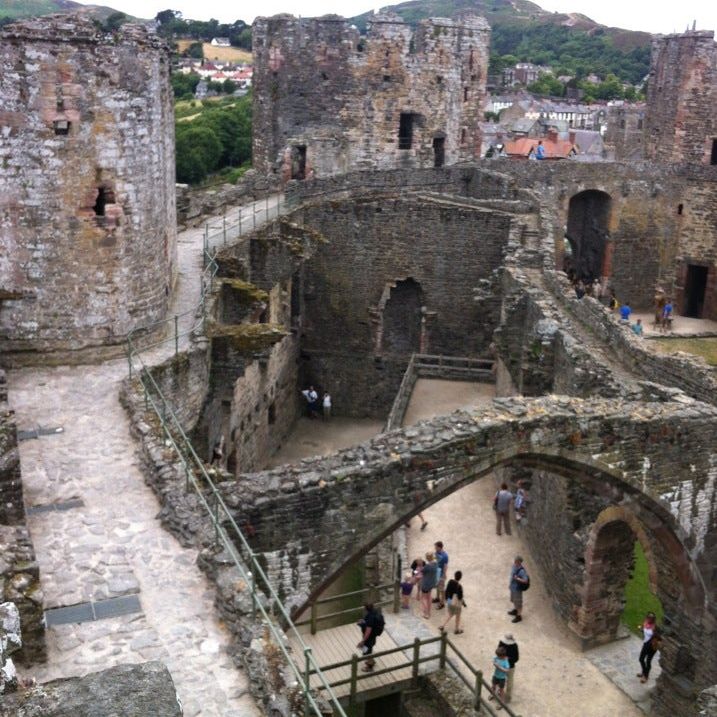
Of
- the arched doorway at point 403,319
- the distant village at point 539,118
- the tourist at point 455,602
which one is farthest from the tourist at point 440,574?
the distant village at point 539,118

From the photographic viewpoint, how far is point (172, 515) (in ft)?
27.8

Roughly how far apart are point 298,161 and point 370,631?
16062 mm

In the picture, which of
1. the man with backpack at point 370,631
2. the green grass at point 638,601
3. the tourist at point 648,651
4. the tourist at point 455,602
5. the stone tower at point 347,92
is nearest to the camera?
the man with backpack at point 370,631

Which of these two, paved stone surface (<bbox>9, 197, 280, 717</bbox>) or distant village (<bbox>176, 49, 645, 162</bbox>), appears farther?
distant village (<bbox>176, 49, 645, 162</bbox>)

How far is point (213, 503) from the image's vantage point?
29.2ft

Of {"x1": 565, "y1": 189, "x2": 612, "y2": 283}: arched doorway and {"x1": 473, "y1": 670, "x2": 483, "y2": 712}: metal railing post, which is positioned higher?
{"x1": 565, "y1": 189, "x2": 612, "y2": 283}: arched doorway

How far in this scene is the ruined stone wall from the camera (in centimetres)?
2177

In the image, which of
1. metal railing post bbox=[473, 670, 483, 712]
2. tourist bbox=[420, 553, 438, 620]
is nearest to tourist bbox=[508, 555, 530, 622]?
tourist bbox=[420, 553, 438, 620]

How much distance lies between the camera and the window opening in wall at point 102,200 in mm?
12289

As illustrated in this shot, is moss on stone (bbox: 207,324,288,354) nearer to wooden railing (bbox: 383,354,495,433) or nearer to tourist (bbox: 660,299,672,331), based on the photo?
wooden railing (bbox: 383,354,495,433)

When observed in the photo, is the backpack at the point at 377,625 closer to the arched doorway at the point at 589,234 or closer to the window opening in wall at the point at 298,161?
the window opening in wall at the point at 298,161

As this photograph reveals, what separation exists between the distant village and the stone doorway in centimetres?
1061

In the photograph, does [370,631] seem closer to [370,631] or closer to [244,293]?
[370,631]

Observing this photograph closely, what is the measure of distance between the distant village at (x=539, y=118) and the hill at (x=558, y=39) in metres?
6.81
